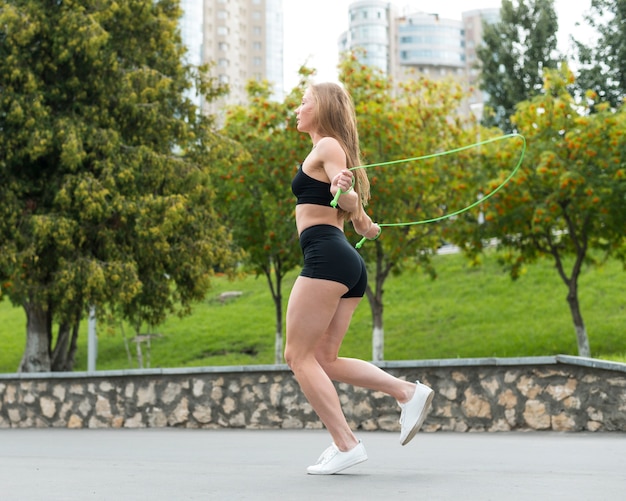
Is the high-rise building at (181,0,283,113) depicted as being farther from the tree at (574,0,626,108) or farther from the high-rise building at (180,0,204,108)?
the tree at (574,0,626,108)

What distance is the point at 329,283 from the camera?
4.92 metres

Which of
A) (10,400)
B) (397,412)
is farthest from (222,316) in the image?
(397,412)

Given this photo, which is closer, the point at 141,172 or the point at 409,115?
the point at 141,172

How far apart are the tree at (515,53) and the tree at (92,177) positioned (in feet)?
127

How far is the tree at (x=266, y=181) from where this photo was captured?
72.7ft

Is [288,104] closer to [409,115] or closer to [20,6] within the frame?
[409,115]

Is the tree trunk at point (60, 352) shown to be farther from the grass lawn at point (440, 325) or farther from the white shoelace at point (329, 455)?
the white shoelace at point (329, 455)

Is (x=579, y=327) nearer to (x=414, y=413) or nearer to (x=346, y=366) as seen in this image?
(x=414, y=413)

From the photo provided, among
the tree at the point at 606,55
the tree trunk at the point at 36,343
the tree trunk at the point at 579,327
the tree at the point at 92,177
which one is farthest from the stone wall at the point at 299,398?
the tree at the point at 606,55

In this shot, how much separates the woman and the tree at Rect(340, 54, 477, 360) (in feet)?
49.7

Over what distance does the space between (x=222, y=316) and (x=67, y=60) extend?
18.6 metres

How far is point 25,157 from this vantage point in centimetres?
1675

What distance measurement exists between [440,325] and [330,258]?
25389 millimetres

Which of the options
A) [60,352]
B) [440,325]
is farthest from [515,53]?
[60,352]
